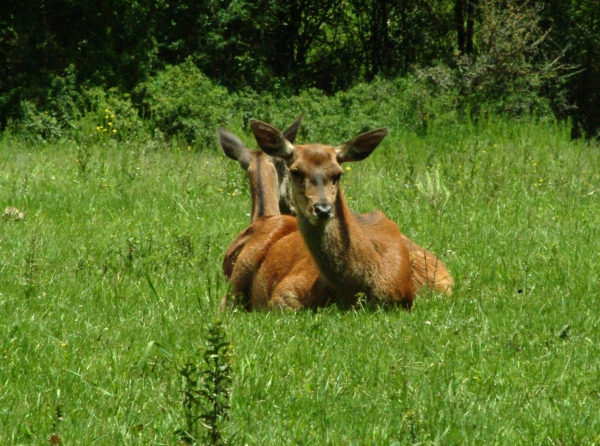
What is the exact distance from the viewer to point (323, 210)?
5934 mm

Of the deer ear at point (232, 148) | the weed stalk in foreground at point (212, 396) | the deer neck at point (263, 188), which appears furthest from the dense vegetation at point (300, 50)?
the weed stalk in foreground at point (212, 396)

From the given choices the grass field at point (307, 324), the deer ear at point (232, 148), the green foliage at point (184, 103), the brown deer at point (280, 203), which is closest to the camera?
the grass field at point (307, 324)

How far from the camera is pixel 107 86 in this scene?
20359 mm

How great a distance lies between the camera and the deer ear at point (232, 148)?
8531mm

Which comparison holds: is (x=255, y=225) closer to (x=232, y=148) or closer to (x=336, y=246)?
(x=232, y=148)

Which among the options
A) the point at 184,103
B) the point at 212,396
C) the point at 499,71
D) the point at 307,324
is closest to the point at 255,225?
the point at 307,324

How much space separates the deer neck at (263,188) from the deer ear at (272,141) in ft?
3.95

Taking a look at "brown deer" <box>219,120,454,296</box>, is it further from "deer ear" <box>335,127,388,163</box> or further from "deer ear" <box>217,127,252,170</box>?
"deer ear" <box>335,127,388,163</box>

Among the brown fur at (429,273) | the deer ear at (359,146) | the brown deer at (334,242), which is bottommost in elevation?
the brown fur at (429,273)

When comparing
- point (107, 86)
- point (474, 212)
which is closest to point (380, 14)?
point (107, 86)

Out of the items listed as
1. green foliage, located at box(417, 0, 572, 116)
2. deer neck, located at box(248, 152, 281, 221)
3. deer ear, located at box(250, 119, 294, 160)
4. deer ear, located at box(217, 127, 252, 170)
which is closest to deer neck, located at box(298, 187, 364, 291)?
deer ear, located at box(250, 119, 294, 160)

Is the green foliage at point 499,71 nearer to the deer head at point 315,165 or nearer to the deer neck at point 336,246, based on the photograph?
the deer head at point 315,165

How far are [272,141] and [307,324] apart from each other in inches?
65.5

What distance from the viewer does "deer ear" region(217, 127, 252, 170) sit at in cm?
853
